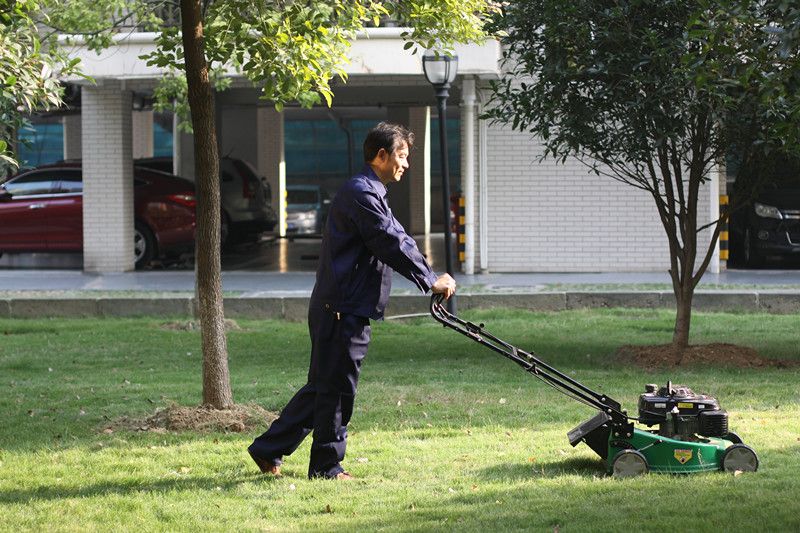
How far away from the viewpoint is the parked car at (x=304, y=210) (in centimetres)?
3272

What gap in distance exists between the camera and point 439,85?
49.5 feet

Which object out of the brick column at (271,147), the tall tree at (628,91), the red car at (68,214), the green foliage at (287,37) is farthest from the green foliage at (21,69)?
the brick column at (271,147)

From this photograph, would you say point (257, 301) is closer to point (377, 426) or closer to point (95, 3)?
point (95, 3)

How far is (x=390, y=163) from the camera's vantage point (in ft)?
22.1

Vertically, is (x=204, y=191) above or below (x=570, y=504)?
above

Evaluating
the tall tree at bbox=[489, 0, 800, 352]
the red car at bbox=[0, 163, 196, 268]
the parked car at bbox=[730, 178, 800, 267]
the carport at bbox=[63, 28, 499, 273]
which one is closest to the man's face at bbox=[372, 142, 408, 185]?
the tall tree at bbox=[489, 0, 800, 352]

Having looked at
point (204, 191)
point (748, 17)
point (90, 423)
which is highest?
point (748, 17)

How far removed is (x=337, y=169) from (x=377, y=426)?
3626 centimetres

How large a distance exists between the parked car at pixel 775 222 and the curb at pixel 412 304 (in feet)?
17.7

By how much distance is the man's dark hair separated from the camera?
671 centimetres

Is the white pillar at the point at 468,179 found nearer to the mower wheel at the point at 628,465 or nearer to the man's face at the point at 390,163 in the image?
the man's face at the point at 390,163

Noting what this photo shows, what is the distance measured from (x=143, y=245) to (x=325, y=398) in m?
16.0

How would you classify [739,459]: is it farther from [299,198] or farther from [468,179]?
[299,198]

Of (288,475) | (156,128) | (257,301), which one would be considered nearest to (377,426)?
(288,475)
